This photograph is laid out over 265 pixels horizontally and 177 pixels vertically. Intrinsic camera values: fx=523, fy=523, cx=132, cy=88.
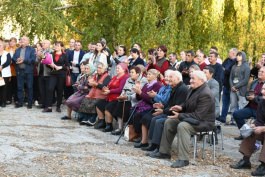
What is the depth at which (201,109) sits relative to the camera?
824 centimetres

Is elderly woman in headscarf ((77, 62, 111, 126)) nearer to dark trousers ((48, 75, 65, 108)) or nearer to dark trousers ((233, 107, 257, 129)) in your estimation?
dark trousers ((48, 75, 65, 108))

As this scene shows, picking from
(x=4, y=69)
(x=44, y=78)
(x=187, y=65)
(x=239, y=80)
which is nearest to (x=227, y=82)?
(x=239, y=80)

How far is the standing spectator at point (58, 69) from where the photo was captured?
511 inches

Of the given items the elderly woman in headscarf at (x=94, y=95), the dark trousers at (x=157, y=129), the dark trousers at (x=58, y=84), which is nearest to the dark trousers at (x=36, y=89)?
the dark trousers at (x=58, y=84)

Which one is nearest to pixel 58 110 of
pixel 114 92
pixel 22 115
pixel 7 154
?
pixel 22 115

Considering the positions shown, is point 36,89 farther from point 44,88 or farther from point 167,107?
point 167,107

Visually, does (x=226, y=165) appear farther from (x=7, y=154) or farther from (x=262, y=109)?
(x=7, y=154)

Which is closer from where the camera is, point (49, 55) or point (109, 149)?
point (109, 149)

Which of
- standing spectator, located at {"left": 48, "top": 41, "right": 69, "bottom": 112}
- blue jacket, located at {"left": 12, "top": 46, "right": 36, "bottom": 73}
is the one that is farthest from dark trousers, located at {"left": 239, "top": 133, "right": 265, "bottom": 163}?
blue jacket, located at {"left": 12, "top": 46, "right": 36, "bottom": 73}

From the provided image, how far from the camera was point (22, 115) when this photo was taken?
40.4 ft

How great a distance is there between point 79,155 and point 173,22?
8614mm

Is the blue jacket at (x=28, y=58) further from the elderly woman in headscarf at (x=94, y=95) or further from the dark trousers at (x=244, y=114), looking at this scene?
the dark trousers at (x=244, y=114)

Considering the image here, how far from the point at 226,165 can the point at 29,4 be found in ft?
31.6

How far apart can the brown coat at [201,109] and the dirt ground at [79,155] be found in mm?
640
